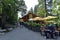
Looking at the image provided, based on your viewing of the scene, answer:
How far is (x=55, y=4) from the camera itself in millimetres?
38781

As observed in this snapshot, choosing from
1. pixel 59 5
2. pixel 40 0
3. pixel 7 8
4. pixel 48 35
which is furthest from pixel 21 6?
pixel 48 35

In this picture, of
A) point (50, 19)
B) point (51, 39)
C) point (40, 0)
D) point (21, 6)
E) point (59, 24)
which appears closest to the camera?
point (51, 39)

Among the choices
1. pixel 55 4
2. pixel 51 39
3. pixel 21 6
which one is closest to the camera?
pixel 51 39

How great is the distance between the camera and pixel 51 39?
20703 millimetres

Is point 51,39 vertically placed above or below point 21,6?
below

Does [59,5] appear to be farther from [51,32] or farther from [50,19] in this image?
[51,32]

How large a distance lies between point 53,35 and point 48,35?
486 millimetres

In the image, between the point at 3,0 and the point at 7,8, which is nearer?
the point at 3,0

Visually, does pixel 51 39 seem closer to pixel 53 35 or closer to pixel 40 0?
pixel 53 35

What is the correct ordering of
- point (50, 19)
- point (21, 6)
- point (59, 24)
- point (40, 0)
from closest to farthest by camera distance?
1. point (59, 24)
2. point (50, 19)
3. point (40, 0)
4. point (21, 6)

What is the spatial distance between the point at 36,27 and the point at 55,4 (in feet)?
19.1

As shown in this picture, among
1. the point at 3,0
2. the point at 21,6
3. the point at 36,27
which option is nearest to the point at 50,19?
the point at 36,27

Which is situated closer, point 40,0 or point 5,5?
point 5,5

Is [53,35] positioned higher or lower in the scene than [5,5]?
lower
